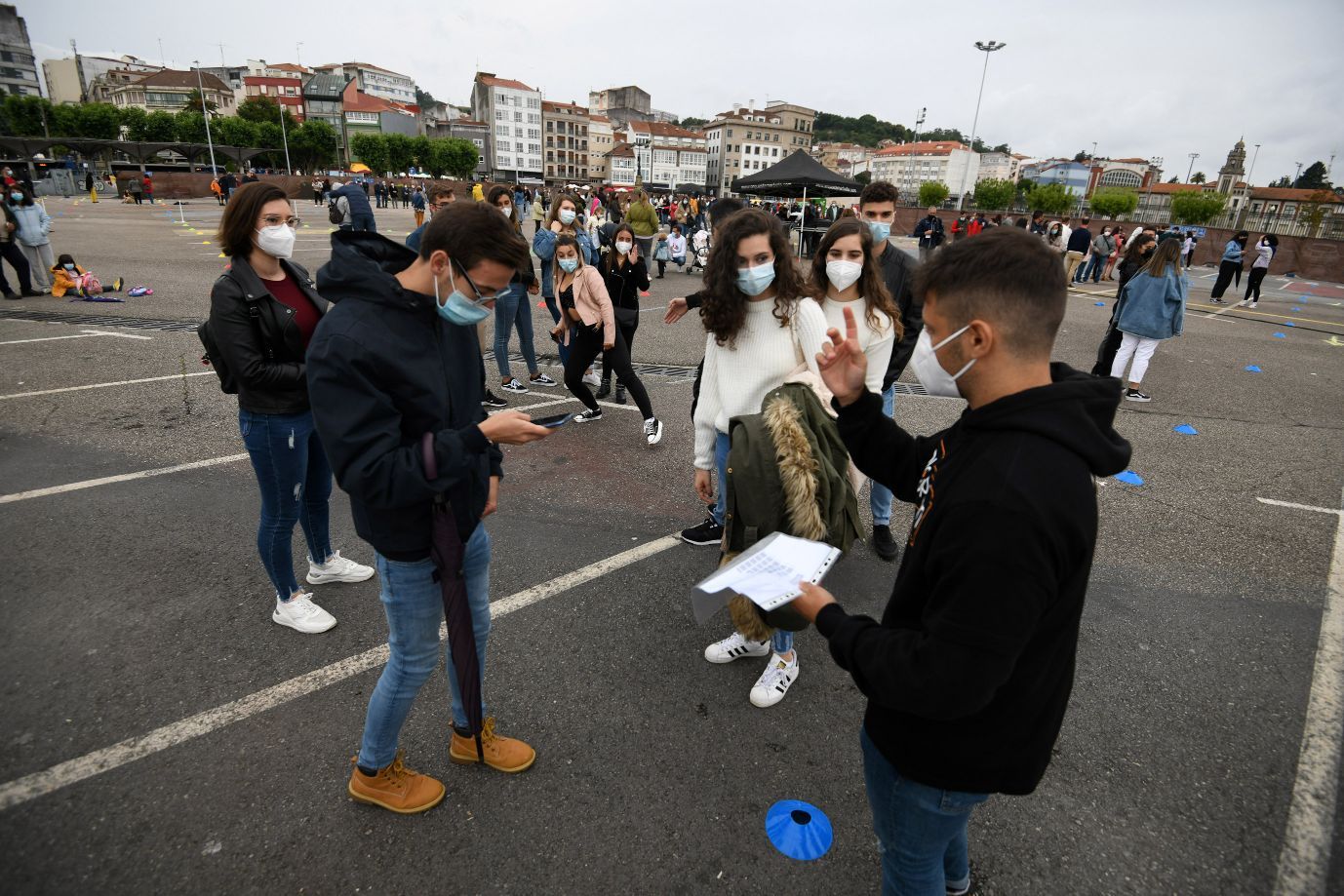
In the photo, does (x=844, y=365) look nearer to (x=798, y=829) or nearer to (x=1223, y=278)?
(x=798, y=829)

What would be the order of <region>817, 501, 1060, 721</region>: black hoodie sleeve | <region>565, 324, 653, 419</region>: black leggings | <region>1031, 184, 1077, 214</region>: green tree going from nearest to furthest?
<region>817, 501, 1060, 721</region>: black hoodie sleeve, <region>565, 324, 653, 419</region>: black leggings, <region>1031, 184, 1077, 214</region>: green tree

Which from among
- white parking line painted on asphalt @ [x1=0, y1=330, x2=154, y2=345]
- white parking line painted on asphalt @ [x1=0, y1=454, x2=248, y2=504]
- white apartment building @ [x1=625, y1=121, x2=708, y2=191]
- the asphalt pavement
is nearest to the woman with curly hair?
the asphalt pavement

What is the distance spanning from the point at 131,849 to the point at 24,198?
1445 centimetres

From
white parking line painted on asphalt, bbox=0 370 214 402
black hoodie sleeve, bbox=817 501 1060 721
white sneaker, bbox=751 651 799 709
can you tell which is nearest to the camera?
black hoodie sleeve, bbox=817 501 1060 721

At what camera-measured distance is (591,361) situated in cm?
622

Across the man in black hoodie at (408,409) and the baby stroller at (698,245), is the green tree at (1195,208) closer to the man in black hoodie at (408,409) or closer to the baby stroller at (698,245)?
the baby stroller at (698,245)

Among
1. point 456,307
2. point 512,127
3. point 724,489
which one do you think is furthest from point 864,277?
point 512,127

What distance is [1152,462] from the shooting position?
6.00 m

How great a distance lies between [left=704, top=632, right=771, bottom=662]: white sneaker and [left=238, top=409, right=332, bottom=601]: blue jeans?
209cm

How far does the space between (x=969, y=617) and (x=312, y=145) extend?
10017 centimetres

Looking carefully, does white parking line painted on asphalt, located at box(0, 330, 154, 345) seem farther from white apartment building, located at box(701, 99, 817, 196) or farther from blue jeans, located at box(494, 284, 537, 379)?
white apartment building, located at box(701, 99, 817, 196)

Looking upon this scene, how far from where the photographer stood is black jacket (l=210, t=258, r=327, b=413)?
304 cm

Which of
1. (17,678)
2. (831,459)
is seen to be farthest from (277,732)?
(831,459)

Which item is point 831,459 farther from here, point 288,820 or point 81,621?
point 81,621
